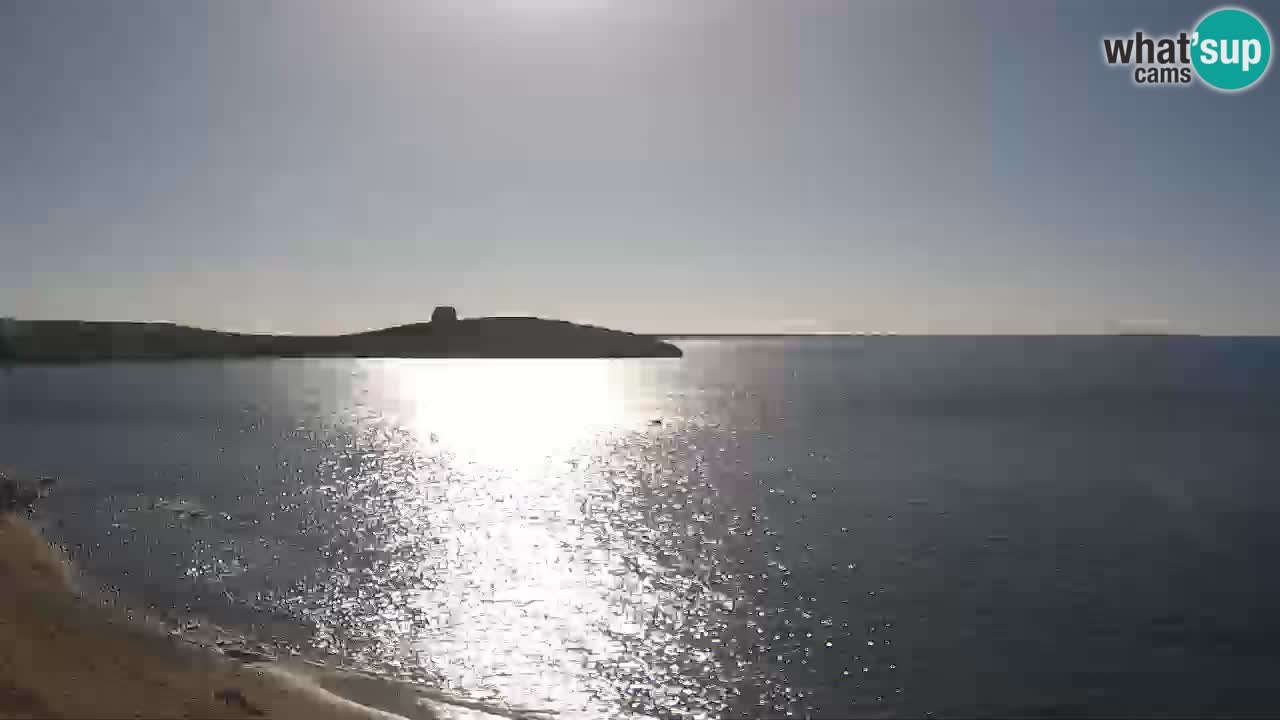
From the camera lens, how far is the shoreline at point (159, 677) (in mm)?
23578

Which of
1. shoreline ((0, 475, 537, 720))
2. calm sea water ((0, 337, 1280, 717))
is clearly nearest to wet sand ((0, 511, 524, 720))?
shoreline ((0, 475, 537, 720))

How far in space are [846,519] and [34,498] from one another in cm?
6084

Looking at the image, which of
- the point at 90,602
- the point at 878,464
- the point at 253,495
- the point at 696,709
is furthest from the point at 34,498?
the point at 878,464

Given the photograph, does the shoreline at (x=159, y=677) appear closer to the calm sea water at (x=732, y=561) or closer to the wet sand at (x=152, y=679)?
the wet sand at (x=152, y=679)

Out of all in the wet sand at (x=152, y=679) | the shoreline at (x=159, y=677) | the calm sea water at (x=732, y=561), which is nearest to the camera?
the wet sand at (x=152, y=679)

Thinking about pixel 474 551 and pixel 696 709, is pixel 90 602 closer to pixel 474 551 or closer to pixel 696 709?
pixel 474 551

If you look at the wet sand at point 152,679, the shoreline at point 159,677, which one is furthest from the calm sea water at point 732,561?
the wet sand at point 152,679

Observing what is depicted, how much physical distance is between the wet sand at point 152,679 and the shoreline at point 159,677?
34 mm

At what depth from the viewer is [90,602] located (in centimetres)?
3625

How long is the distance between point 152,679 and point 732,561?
2897 centimetres

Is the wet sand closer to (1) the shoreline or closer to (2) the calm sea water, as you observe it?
(1) the shoreline

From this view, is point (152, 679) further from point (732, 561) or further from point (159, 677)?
→ point (732, 561)

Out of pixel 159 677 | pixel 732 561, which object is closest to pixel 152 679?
pixel 159 677

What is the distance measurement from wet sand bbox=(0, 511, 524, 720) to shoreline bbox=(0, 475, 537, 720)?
0.11 ft
